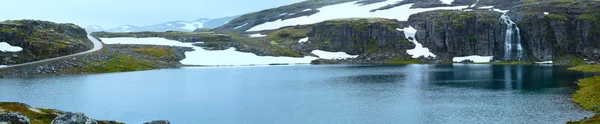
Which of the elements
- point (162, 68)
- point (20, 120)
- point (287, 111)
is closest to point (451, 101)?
point (287, 111)

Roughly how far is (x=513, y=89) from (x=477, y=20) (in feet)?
325

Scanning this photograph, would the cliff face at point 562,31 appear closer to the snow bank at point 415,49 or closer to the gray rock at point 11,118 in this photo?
the snow bank at point 415,49

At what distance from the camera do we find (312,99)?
65000 millimetres

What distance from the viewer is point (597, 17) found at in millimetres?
154625

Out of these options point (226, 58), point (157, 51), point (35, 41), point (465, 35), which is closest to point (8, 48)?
point (35, 41)

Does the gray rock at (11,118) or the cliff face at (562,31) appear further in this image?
the cliff face at (562,31)

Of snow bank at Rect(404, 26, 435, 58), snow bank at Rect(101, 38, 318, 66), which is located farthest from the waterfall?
snow bank at Rect(101, 38, 318, 66)

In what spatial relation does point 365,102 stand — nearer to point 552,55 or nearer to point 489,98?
point 489,98

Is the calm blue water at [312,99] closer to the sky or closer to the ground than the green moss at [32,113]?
closer to the ground

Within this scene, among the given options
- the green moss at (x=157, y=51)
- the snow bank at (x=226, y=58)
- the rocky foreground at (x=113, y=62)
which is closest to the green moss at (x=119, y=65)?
the rocky foreground at (x=113, y=62)

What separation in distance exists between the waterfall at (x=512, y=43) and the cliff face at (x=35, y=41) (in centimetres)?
12982

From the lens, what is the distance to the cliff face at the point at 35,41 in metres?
117

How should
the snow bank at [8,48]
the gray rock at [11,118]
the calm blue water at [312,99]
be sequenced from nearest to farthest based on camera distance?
the gray rock at [11,118], the calm blue water at [312,99], the snow bank at [8,48]

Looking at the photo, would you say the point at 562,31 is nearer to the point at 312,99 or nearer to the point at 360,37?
the point at 360,37
